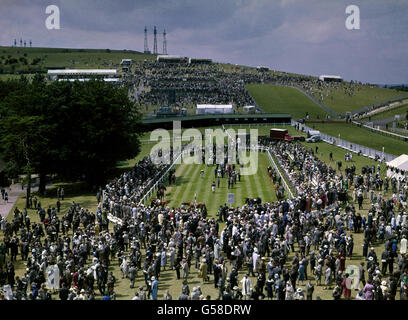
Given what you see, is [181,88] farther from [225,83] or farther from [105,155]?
[105,155]

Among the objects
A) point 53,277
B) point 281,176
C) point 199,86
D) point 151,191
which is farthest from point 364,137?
point 53,277

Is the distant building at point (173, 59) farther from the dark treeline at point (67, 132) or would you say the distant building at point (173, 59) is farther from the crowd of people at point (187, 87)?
the dark treeline at point (67, 132)

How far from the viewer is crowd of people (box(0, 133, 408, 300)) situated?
16688 mm

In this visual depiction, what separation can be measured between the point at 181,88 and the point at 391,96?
6195 centimetres

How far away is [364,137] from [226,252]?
53.5m

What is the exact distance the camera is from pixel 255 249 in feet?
63.3

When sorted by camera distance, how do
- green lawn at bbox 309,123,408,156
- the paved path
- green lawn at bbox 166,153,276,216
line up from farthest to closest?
green lawn at bbox 309,123,408,156
the paved path
green lawn at bbox 166,153,276,216

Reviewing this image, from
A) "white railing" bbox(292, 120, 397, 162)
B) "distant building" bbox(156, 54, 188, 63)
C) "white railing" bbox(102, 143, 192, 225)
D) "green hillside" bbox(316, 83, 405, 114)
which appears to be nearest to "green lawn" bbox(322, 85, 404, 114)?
"green hillside" bbox(316, 83, 405, 114)

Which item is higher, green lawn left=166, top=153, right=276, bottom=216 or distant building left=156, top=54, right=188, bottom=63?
distant building left=156, top=54, right=188, bottom=63

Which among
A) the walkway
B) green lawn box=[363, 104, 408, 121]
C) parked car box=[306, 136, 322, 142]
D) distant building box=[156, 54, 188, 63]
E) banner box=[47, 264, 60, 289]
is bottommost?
the walkway

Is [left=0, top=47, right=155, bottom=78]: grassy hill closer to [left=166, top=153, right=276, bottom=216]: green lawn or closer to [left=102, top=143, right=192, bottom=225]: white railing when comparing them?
[left=102, top=143, right=192, bottom=225]: white railing

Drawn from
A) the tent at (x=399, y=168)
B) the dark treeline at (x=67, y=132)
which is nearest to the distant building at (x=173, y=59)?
the dark treeline at (x=67, y=132)

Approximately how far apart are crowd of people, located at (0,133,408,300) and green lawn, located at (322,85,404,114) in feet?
258
